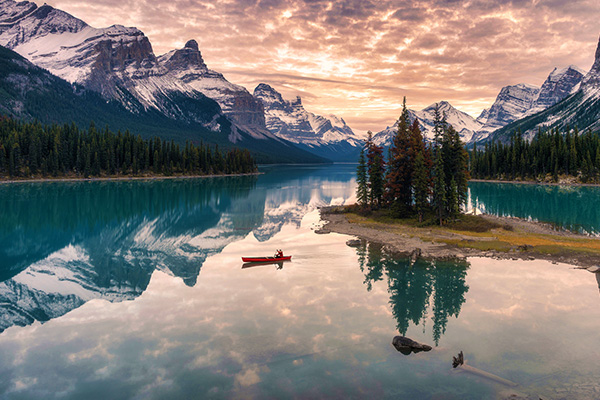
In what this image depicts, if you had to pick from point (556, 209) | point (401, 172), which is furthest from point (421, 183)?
point (556, 209)

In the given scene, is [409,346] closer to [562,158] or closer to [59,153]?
[562,158]

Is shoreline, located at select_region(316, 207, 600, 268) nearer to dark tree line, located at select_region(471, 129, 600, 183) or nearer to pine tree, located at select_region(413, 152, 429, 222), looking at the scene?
pine tree, located at select_region(413, 152, 429, 222)

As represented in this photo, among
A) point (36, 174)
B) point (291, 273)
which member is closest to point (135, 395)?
point (291, 273)

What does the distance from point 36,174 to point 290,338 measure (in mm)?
186934

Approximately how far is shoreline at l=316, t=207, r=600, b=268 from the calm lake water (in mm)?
3533

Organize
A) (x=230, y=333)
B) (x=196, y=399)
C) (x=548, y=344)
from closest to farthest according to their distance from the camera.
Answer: (x=196, y=399)
(x=548, y=344)
(x=230, y=333)

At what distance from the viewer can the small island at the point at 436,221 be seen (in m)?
51.8

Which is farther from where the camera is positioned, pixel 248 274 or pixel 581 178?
pixel 581 178

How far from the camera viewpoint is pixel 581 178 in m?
174

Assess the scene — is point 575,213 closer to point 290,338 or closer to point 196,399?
point 290,338

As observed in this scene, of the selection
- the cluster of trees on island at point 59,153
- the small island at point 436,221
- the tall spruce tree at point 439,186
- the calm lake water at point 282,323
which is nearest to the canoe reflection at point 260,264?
the calm lake water at point 282,323

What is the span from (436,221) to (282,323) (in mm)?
47707

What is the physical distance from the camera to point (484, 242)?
2221 inches

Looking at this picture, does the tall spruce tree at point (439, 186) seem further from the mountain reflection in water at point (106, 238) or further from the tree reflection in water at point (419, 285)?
the mountain reflection in water at point (106, 238)
